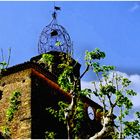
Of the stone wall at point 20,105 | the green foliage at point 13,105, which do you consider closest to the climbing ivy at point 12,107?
the green foliage at point 13,105

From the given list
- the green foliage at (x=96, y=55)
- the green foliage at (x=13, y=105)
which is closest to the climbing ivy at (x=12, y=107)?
the green foliage at (x=13, y=105)

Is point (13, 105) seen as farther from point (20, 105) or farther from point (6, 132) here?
point (6, 132)

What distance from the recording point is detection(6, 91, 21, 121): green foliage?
24.0m

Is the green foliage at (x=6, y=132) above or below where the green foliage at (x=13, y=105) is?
below

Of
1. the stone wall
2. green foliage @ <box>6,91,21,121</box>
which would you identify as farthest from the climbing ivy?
the stone wall

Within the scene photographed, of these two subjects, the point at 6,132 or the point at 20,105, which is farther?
the point at 20,105

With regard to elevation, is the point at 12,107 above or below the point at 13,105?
below

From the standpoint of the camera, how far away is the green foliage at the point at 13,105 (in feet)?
78.8

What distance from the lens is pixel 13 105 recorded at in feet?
79.4

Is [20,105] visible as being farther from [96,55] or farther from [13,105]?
[96,55]

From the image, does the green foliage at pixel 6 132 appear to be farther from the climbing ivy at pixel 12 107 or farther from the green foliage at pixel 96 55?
the green foliage at pixel 96 55

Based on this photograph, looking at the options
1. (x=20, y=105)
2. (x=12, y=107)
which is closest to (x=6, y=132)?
(x=12, y=107)

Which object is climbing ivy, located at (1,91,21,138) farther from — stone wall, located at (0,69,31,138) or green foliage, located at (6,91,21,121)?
stone wall, located at (0,69,31,138)

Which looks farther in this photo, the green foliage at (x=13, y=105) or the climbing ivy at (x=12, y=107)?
the green foliage at (x=13, y=105)
